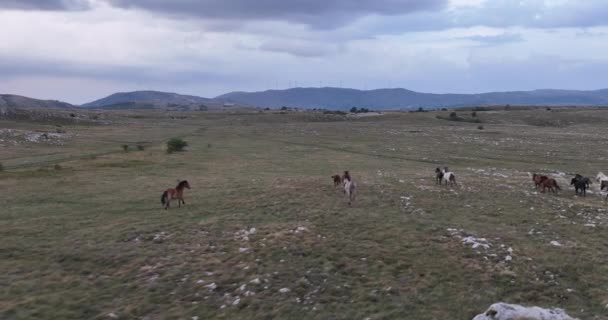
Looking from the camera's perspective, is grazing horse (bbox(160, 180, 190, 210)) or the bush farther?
the bush

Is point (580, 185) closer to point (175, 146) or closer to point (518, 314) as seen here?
point (518, 314)

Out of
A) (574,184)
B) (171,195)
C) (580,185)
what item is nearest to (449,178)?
(574,184)

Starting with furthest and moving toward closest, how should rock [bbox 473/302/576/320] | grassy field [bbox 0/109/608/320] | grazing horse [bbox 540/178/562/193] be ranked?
grazing horse [bbox 540/178/562/193] → grassy field [bbox 0/109/608/320] → rock [bbox 473/302/576/320]

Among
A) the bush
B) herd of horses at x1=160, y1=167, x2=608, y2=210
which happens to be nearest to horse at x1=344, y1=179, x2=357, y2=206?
herd of horses at x1=160, y1=167, x2=608, y2=210

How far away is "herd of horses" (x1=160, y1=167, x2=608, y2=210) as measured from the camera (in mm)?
24172

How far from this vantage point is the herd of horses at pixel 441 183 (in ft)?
79.3

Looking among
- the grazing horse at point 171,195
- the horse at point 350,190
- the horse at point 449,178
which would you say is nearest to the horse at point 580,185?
the horse at point 449,178

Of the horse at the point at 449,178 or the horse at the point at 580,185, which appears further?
the horse at the point at 449,178

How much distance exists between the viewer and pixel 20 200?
27.3 m

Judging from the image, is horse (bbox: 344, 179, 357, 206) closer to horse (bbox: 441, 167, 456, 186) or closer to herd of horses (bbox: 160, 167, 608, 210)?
herd of horses (bbox: 160, 167, 608, 210)

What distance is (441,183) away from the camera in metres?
29.9

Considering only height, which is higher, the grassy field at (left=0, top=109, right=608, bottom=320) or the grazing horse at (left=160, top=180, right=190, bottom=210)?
the grazing horse at (left=160, top=180, right=190, bottom=210)

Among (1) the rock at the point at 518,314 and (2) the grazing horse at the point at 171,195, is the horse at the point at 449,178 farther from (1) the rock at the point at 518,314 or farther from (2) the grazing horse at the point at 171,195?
(1) the rock at the point at 518,314

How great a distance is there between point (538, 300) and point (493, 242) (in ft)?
14.1
